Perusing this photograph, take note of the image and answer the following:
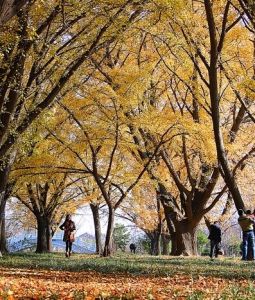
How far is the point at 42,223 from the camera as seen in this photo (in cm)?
2597

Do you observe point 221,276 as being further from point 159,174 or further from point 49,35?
point 159,174

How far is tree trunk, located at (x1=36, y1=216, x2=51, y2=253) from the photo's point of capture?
25.6m

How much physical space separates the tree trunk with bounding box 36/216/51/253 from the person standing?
1314 centimetres

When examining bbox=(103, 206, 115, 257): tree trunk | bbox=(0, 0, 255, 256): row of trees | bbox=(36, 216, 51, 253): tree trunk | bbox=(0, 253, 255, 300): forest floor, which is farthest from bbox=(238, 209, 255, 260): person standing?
bbox=(36, 216, 51, 253): tree trunk

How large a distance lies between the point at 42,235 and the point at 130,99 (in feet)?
39.6

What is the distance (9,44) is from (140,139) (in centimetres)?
1018

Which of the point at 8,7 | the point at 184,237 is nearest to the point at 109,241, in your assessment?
the point at 184,237

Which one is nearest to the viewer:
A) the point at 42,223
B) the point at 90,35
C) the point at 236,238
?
the point at 90,35

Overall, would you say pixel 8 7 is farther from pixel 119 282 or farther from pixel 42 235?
pixel 42 235

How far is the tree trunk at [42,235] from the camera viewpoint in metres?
25.6

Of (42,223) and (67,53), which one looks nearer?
(67,53)

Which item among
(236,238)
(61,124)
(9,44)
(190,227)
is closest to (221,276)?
(9,44)

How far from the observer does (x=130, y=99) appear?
16.4 m

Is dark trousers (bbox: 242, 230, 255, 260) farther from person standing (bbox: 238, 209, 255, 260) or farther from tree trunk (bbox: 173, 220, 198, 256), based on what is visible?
tree trunk (bbox: 173, 220, 198, 256)
